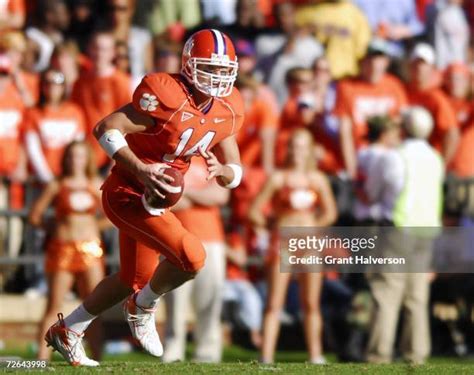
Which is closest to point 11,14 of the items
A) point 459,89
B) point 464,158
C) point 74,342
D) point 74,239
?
point 74,239

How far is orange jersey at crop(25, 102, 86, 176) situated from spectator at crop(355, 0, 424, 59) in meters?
3.57

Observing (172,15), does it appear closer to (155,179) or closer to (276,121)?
(276,121)

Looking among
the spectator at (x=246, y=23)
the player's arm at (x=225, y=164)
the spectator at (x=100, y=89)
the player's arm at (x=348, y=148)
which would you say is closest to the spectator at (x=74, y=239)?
the spectator at (x=100, y=89)

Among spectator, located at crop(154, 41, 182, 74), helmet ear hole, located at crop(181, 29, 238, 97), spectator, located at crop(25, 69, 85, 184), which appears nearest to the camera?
helmet ear hole, located at crop(181, 29, 238, 97)

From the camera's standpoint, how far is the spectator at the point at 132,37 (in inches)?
521

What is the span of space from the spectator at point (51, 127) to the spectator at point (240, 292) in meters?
1.66

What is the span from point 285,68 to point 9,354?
12.5ft

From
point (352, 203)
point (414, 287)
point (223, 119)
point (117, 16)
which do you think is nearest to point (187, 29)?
point (117, 16)

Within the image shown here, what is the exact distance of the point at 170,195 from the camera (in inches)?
314

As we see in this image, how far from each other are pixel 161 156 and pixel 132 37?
5301 millimetres

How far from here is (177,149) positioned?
8188mm

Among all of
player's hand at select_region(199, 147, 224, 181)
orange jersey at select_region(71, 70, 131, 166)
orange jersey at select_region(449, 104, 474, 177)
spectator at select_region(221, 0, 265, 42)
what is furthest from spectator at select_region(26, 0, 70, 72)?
player's hand at select_region(199, 147, 224, 181)

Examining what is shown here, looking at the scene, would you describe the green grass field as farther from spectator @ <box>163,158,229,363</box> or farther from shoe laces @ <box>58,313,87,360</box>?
spectator @ <box>163,158,229,363</box>

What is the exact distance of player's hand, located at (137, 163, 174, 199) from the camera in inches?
310
